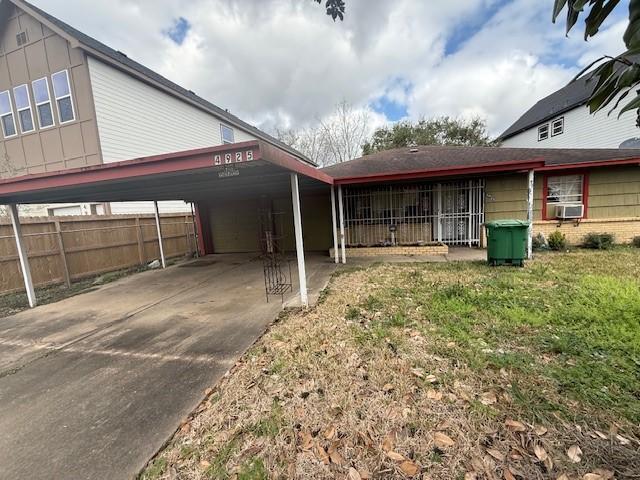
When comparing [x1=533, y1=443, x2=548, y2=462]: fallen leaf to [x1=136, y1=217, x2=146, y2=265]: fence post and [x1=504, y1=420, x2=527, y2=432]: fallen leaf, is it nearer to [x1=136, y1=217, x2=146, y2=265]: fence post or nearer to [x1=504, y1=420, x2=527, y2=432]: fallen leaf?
[x1=504, y1=420, x2=527, y2=432]: fallen leaf

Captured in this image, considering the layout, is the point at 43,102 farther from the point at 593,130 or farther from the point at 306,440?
the point at 593,130

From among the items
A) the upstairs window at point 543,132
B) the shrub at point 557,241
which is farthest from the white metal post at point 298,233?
the upstairs window at point 543,132

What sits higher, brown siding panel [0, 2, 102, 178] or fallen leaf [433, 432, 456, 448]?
brown siding panel [0, 2, 102, 178]

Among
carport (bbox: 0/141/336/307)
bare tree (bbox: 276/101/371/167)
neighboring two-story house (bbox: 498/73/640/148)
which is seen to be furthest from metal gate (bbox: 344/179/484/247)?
bare tree (bbox: 276/101/371/167)

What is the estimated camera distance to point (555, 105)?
1780cm

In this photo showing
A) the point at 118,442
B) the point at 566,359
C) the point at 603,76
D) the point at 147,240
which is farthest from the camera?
the point at 147,240

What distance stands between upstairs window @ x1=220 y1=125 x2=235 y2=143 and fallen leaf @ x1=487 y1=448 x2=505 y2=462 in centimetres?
1602

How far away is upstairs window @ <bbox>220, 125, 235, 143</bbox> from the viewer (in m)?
15.1

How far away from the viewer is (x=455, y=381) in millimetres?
2586

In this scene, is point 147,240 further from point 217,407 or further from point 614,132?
point 614,132

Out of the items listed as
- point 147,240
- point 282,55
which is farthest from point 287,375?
point 282,55

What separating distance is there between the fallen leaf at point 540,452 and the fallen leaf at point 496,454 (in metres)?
0.22

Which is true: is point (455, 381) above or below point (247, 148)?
below

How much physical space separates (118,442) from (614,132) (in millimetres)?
21691
